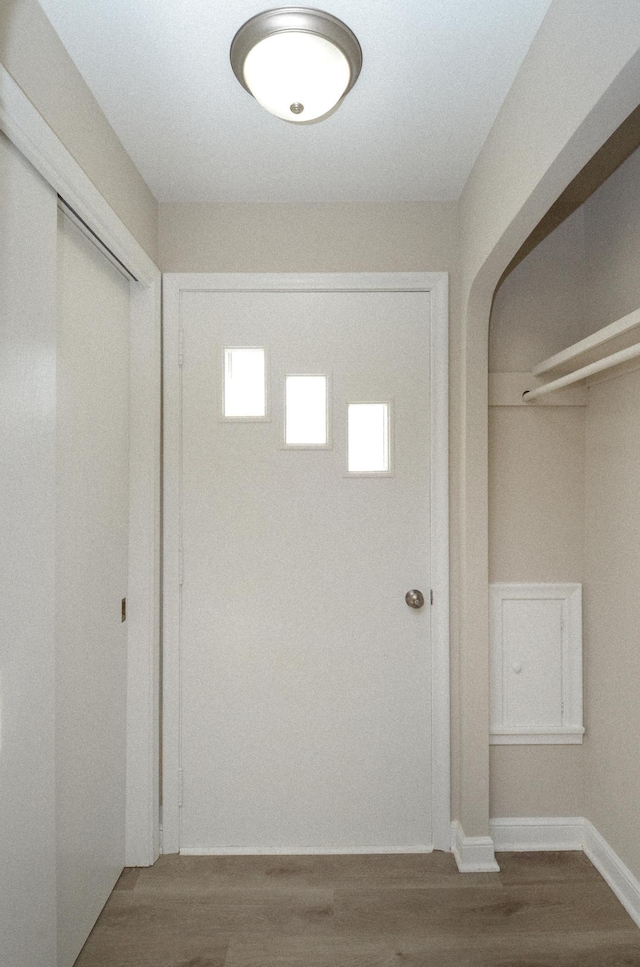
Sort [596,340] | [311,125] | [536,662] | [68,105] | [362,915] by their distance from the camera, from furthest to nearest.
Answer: [536,662] < [362,915] < [311,125] < [596,340] < [68,105]

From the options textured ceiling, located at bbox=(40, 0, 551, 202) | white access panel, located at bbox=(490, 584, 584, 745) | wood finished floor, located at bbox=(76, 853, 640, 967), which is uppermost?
textured ceiling, located at bbox=(40, 0, 551, 202)

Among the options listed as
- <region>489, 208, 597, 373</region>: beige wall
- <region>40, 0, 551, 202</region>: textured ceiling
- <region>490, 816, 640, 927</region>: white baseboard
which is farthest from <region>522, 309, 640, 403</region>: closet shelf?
<region>490, 816, 640, 927</region>: white baseboard

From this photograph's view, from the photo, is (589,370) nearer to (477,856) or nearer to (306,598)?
(306,598)

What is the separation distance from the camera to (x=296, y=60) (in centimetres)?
127

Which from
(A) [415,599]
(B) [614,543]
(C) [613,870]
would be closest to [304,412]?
(A) [415,599]

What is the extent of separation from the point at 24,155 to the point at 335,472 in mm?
1306

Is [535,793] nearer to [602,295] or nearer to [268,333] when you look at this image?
[602,295]

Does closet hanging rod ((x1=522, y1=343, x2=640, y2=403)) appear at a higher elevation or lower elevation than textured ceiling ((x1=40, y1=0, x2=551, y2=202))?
lower

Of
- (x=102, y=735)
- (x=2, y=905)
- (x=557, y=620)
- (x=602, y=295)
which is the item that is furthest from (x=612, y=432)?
(x=2, y=905)

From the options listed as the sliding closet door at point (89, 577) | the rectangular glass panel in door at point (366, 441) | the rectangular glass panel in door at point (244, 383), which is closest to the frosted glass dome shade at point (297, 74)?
the sliding closet door at point (89, 577)

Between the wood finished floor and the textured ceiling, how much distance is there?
7.91 ft

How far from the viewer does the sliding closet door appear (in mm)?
1517

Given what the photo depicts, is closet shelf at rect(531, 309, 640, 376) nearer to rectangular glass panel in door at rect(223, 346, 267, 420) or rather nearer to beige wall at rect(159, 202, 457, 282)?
beige wall at rect(159, 202, 457, 282)

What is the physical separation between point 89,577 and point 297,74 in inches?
56.2
